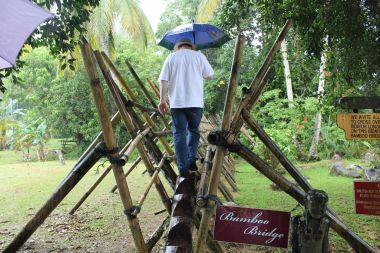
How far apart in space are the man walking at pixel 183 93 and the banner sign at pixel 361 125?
1.52 m

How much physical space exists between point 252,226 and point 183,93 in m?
1.66

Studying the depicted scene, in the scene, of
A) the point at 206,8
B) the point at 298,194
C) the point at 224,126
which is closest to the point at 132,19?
the point at 206,8

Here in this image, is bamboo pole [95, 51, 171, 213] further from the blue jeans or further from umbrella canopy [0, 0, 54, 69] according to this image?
umbrella canopy [0, 0, 54, 69]

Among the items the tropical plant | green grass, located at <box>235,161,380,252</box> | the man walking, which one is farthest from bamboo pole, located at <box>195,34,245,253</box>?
the tropical plant

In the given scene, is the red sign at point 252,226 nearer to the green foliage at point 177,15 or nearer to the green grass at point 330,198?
the green grass at point 330,198

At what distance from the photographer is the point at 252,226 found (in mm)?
2732

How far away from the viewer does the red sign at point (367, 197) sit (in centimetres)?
353

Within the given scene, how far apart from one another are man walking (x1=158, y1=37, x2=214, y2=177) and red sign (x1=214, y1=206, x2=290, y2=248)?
3.71ft

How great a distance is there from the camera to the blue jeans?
3852 mm

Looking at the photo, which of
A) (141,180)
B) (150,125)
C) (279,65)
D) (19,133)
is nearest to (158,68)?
(19,133)

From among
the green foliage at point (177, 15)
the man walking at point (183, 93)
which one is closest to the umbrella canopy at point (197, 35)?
the man walking at point (183, 93)

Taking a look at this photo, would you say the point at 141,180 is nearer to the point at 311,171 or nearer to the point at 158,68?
the point at 311,171

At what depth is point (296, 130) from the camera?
11008mm

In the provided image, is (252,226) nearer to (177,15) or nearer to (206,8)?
(206,8)
